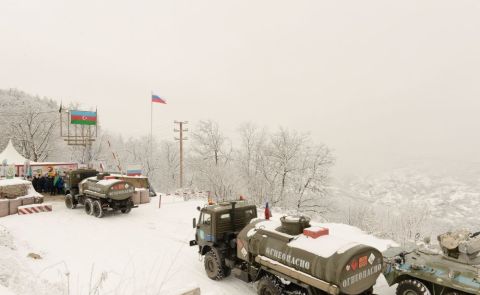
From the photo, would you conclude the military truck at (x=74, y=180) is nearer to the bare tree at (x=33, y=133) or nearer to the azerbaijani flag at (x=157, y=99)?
the azerbaijani flag at (x=157, y=99)

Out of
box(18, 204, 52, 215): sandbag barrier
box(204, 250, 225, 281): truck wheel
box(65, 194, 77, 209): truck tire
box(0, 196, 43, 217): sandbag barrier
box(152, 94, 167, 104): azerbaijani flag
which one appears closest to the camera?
box(204, 250, 225, 281): truck wheel

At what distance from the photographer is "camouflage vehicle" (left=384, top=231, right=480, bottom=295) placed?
735cm

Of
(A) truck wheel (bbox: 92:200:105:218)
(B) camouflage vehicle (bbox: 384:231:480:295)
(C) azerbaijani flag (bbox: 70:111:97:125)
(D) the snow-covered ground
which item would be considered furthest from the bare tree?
(B) camouflage vehicle (bbox: 384:231:480:295)

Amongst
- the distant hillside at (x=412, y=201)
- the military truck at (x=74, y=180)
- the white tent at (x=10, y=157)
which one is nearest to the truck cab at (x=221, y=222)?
the military truck at (x=74, y=180)

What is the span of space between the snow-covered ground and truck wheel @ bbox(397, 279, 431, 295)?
4.09ft

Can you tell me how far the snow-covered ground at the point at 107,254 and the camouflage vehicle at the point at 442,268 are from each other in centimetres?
138

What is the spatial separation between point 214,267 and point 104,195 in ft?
31.4

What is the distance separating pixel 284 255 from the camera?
7.64 metres

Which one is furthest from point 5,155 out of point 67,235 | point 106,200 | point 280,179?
point 280,179

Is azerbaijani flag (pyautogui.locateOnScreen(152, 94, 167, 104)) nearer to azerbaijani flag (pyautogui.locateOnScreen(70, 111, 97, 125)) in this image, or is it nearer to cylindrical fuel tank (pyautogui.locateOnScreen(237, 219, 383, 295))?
azerbaijani flag (pyautogui.locateOnScreen(70, 111, 97, 125))

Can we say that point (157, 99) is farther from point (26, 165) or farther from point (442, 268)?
point (442, 268)

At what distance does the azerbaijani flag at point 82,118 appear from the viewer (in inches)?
1069

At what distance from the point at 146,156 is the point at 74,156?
496 inches

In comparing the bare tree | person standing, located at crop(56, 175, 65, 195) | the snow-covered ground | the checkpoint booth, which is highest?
the bare tree
